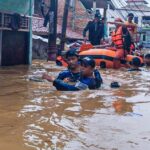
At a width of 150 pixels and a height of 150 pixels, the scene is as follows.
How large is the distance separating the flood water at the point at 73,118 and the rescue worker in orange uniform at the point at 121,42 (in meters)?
4.89

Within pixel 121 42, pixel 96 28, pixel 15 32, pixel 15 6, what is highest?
pixel 15 6

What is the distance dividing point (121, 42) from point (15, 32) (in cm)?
335

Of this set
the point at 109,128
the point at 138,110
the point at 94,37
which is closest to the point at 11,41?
the point at 94,37

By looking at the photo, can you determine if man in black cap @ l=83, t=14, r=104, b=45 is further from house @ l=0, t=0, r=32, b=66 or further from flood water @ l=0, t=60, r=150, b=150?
flood water @ l=0, t=60, r=150, b=150

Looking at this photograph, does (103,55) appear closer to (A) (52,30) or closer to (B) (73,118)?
(A) (52,30)

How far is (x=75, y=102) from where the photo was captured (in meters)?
6.34

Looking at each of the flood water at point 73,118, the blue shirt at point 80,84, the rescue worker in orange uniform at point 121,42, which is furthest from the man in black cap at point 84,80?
the rescue worker in orange uniform at point 121,42

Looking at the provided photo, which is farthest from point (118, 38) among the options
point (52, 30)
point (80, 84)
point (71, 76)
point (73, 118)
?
point (73, 118)

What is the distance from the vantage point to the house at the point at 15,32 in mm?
12195

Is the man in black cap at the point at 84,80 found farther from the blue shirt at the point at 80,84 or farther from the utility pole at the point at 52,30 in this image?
the utility pole at the point at 52,30

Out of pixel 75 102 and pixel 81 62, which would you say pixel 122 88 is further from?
pixel 75 102

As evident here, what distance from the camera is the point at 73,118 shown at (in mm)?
5051

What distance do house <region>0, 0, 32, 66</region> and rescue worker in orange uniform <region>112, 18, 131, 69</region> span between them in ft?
9.20

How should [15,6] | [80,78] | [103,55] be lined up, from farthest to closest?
[103,55] < [15,6] < [80,78]
